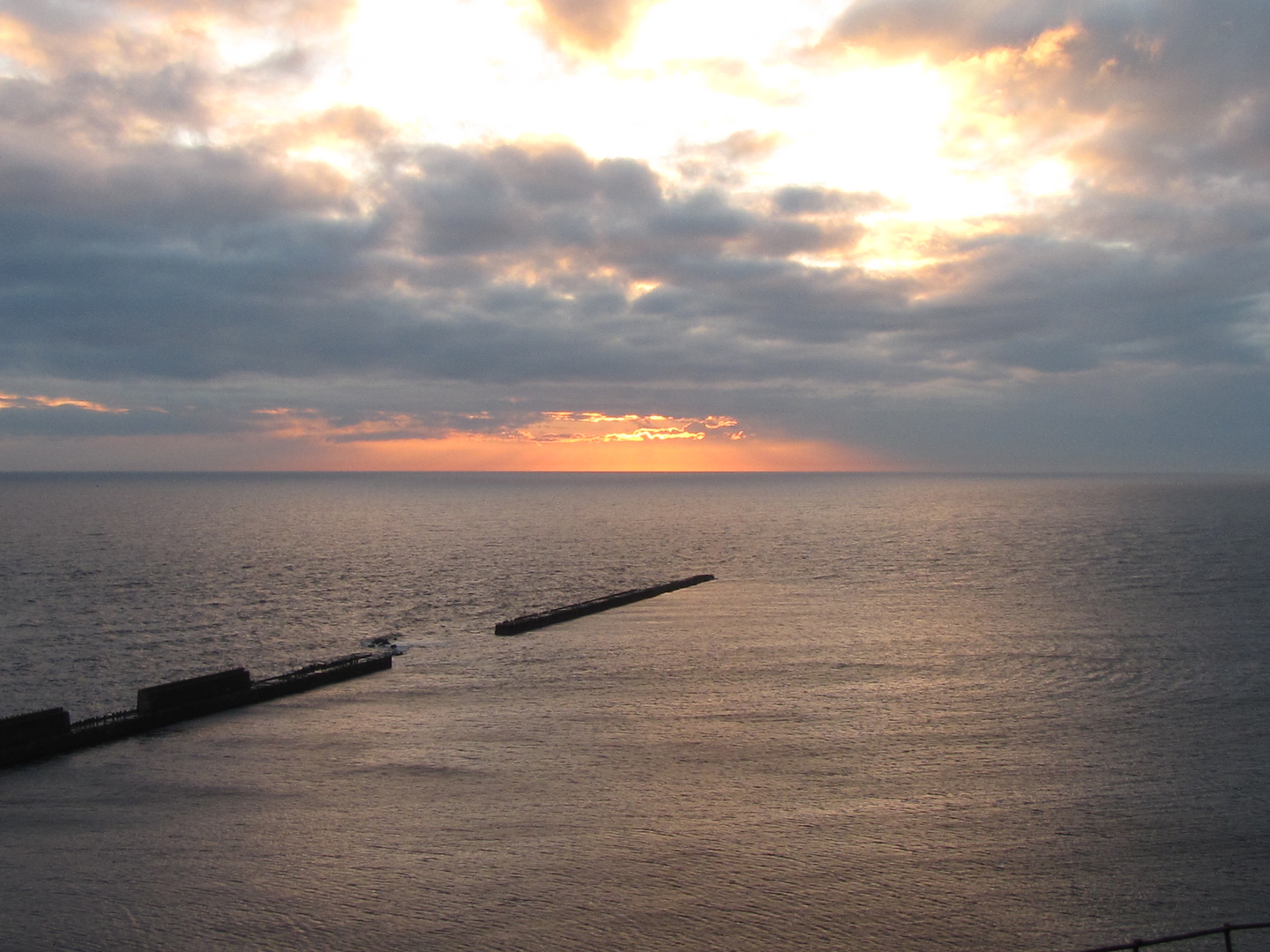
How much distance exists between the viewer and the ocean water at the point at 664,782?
68.4 feet

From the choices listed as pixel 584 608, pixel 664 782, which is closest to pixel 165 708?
pixel 664 782

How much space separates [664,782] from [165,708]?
2161 cm

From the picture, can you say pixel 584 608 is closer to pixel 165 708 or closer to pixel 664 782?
pixel 165 708

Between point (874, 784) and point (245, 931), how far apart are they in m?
18.1

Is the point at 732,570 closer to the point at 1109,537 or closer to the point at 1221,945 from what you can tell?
the point at 1109,537

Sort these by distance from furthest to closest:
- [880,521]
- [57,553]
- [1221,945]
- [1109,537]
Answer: [880,521]
[1109,537]
[57,553]
[1221,945]

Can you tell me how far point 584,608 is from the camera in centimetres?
6719

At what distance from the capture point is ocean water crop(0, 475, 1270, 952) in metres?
20.9

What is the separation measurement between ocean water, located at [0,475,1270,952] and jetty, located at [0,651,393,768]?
37.1 inches

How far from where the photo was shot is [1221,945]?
1973 centimetres

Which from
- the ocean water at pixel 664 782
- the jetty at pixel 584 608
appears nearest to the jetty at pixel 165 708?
the ocean water at pixel 664 782

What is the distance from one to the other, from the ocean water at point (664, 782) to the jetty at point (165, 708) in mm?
942

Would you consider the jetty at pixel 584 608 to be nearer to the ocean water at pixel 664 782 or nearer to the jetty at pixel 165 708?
the ocean water at pixel 664 782

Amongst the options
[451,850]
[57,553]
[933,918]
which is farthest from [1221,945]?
[57,553]
